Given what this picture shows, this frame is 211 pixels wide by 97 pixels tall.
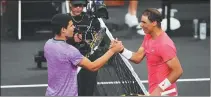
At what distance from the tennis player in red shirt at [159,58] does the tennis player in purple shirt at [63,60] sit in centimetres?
64

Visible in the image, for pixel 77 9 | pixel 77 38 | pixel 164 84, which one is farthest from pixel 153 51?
pixel 77 9

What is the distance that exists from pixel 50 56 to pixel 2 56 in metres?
6.00

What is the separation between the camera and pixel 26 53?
37.9 ft

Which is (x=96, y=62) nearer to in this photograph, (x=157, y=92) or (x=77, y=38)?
(x=157, y=92)

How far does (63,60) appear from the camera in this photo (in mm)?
5477

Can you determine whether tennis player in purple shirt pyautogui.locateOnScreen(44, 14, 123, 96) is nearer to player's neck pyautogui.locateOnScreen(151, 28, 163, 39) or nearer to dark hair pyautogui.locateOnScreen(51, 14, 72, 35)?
dark hair pyautogui.locateOnScreen(51, 14, 72, 35)

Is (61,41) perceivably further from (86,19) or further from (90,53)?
(86,19)

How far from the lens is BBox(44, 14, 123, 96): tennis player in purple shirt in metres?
5.47

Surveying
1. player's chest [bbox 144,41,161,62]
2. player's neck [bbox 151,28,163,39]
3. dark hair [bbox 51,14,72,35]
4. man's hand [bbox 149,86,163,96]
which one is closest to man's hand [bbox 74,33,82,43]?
player's chest [bbox 144,41,161,62]

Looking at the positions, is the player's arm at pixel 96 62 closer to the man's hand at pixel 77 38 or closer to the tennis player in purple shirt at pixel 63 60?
the tennis player in purple shirt at pixel 63 60

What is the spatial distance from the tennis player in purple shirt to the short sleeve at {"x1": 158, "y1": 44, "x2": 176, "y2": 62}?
25.2 inches

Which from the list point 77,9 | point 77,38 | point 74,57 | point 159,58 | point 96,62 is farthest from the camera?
point 77,9

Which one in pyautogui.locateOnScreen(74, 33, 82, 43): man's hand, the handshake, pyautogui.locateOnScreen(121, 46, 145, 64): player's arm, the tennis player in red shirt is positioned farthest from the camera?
pyautogui.locateOnScreen(74, 33, 82, 43): man's hand

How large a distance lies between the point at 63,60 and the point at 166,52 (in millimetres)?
1060
